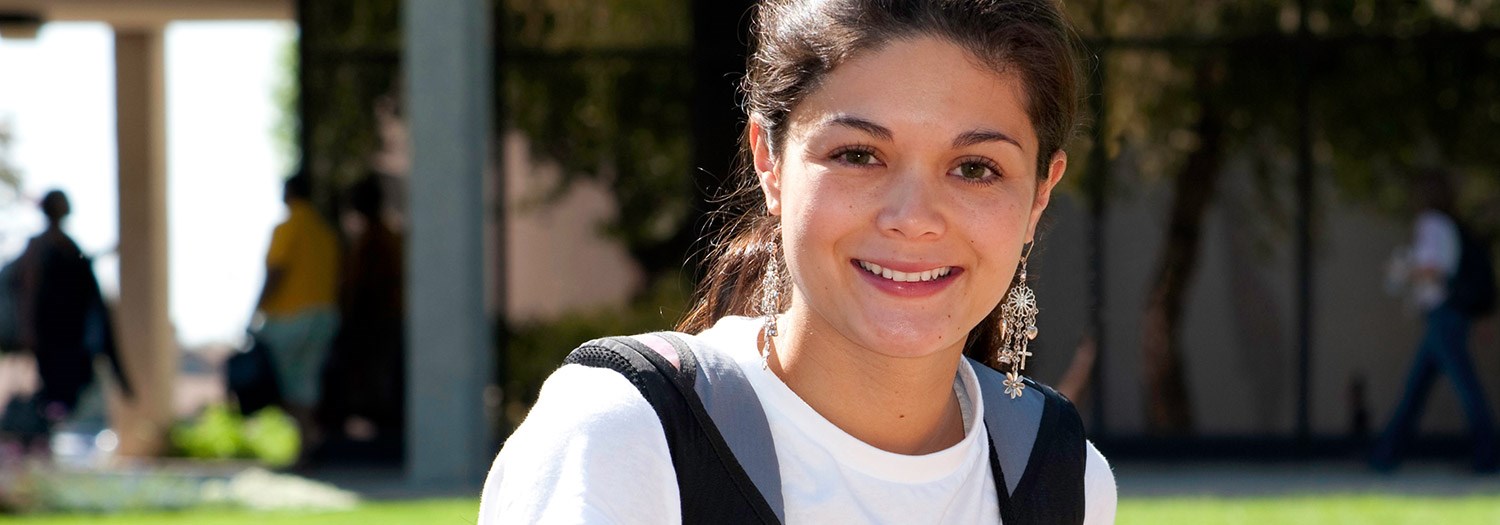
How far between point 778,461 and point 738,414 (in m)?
0.08

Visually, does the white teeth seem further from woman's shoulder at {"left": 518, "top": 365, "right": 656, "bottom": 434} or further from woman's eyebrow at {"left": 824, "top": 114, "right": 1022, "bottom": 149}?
woman's shoulder at {"left": 518, "top": 365, "right": 656, "bottom": 434}

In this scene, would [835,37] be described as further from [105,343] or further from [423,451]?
[105,343]

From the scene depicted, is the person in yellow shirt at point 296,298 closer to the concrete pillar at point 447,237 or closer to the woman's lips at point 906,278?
the concrete pillar at point 447,237

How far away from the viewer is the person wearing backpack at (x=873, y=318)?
6.15ft

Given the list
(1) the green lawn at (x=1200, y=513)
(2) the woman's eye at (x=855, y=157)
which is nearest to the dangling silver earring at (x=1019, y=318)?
(2) the woman's eye at (x=855, y=157)

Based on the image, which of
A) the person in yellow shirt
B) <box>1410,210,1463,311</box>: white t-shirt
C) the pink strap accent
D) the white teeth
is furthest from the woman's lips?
the person in yellow shirt

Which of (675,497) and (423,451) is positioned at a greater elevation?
(675,497)

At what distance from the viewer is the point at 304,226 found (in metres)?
10.6

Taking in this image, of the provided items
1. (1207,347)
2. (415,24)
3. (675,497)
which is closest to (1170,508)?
(1207,347)

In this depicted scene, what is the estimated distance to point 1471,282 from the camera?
9891mm

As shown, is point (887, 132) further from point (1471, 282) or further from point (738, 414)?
point (1471, 282)

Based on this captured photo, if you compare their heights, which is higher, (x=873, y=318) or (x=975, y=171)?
(x=975, y=171)

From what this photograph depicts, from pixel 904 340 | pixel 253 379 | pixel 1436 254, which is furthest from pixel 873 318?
pixel 253 379

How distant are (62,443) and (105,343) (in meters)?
2.64
